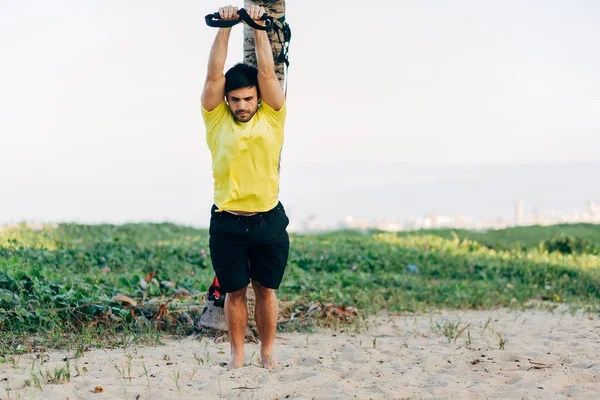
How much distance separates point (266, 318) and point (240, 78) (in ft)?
5.51

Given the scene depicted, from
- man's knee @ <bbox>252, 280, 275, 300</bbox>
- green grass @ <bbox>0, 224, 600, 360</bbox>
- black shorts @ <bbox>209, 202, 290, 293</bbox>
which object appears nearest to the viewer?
black shorts @ <bbox>209, 202, 290, 293</bbox>

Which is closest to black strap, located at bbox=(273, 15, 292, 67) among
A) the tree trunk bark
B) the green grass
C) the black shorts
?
the tree trunk bark

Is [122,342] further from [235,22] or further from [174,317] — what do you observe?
[235,22]

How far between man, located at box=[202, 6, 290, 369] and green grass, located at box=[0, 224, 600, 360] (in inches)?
62.1

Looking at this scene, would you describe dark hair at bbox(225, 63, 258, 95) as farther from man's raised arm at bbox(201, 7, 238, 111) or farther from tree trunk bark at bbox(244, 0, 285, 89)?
tree trunk bark at bbox(244, 0, 285, 89)

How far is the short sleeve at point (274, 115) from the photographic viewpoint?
4.99 meters

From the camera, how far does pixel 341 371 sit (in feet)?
17.1

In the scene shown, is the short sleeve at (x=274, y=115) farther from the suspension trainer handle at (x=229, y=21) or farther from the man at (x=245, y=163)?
the suspension trainer handle at (x=229, y=21)

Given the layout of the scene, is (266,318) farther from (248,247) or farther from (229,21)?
(229,21)

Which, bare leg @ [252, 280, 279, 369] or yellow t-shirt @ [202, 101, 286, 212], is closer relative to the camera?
yellow t-shirt @ [202, 101, 286, 212]

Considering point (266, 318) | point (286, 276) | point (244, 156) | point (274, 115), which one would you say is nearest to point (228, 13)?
point (274, 115)

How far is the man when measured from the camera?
4.87 m

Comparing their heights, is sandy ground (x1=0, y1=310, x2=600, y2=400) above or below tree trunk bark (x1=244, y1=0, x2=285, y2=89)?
below

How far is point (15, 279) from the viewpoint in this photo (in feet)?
23.1
